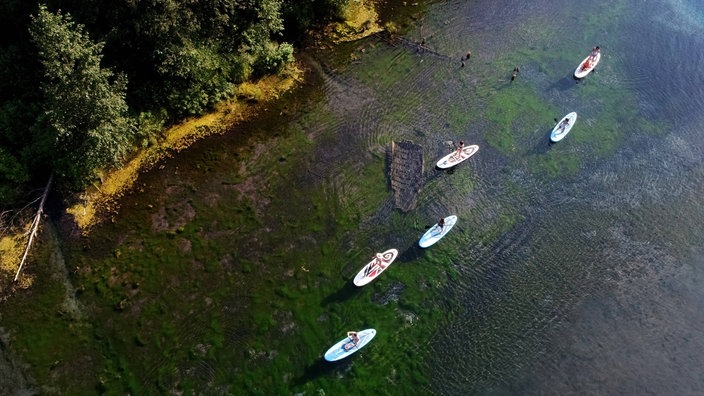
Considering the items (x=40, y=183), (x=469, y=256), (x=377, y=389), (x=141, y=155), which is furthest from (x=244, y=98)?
(x=377, y=389)

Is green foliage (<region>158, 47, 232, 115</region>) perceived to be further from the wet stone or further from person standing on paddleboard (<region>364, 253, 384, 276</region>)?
person standing on paddleboard (<region>364, 253, 384, 276</region>)

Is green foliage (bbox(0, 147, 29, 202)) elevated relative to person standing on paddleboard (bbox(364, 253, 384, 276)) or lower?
elevated

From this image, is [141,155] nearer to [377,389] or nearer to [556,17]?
[377,389]

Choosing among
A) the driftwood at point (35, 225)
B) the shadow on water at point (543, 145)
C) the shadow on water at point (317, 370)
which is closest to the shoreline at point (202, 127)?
the driftwood at point (35, 225)

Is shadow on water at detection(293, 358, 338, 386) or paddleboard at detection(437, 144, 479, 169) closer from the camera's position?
shadow on water at detection(293, 358, 338, 386)

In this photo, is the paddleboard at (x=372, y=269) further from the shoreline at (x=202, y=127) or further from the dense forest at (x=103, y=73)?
the dense forest at (x=103, y=73)

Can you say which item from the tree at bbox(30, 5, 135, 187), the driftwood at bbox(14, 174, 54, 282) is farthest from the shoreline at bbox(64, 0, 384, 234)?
the tree at bbox(30, 5, 135, 187)
